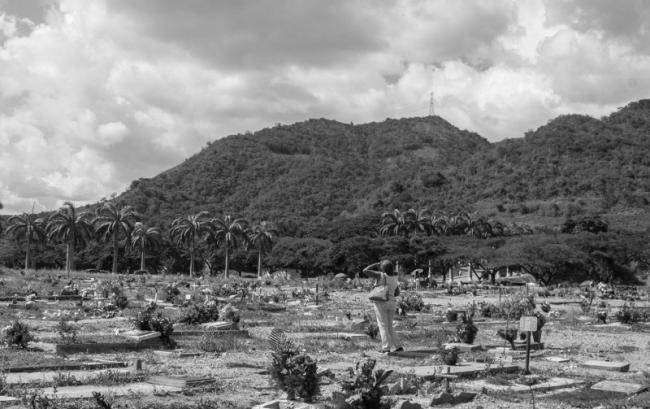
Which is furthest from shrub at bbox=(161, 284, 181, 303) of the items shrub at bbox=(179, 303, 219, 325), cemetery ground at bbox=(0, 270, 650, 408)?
shrub at bbox=(179, 303, 219, 325)

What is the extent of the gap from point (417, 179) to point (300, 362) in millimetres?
138065

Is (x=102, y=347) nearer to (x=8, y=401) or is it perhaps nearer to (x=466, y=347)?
(x=8, y=401)

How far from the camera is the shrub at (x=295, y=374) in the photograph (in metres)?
9.87

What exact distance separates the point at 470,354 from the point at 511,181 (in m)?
114

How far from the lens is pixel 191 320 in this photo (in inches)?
865

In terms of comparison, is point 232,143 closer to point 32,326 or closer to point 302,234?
point 302,234

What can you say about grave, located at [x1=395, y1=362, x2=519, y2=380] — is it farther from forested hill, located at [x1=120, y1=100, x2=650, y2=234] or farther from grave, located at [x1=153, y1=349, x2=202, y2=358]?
forested hill, located at [x1=120, y1=100, x2=650, y2=234]

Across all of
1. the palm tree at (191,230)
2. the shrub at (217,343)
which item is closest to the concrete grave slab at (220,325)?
the shrub at (217,343)

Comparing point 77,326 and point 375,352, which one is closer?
point 375,352

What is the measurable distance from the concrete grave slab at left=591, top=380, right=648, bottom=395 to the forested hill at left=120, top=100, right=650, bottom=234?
330 ft

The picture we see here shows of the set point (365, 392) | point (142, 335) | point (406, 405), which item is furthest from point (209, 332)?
point (365, 392)

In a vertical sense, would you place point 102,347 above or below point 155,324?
below

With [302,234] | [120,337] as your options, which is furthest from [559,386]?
[302,234]

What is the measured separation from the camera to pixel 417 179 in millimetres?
146625
